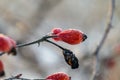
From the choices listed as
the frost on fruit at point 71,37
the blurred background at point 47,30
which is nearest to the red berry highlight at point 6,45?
the frost on fruit at point 71,37

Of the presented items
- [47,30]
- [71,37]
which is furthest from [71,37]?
[47,30]

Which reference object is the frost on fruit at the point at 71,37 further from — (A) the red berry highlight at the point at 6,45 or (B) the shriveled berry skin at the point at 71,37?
(A) the red berry highlight at the point at 6,45

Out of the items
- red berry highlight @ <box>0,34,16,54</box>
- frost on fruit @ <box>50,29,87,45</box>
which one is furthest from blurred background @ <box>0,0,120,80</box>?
red berry highlight @ <box>0,34,16,54</box>

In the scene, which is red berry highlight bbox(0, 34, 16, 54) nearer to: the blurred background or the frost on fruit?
the frost on fruit

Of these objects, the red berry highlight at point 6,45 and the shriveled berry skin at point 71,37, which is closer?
the red berry highlight at point 6,45

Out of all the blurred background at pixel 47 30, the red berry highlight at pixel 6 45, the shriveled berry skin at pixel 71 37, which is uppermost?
the blurred background at pixel 47 30

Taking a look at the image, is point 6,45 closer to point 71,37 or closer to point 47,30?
point 71,37

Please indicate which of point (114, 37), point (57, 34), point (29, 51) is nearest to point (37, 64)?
point (29, 51)

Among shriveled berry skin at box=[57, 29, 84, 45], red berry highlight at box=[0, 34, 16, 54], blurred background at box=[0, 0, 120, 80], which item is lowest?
red berry highlight at box=[0, 34, 16, 54]

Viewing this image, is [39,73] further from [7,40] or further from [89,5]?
[7,40]
